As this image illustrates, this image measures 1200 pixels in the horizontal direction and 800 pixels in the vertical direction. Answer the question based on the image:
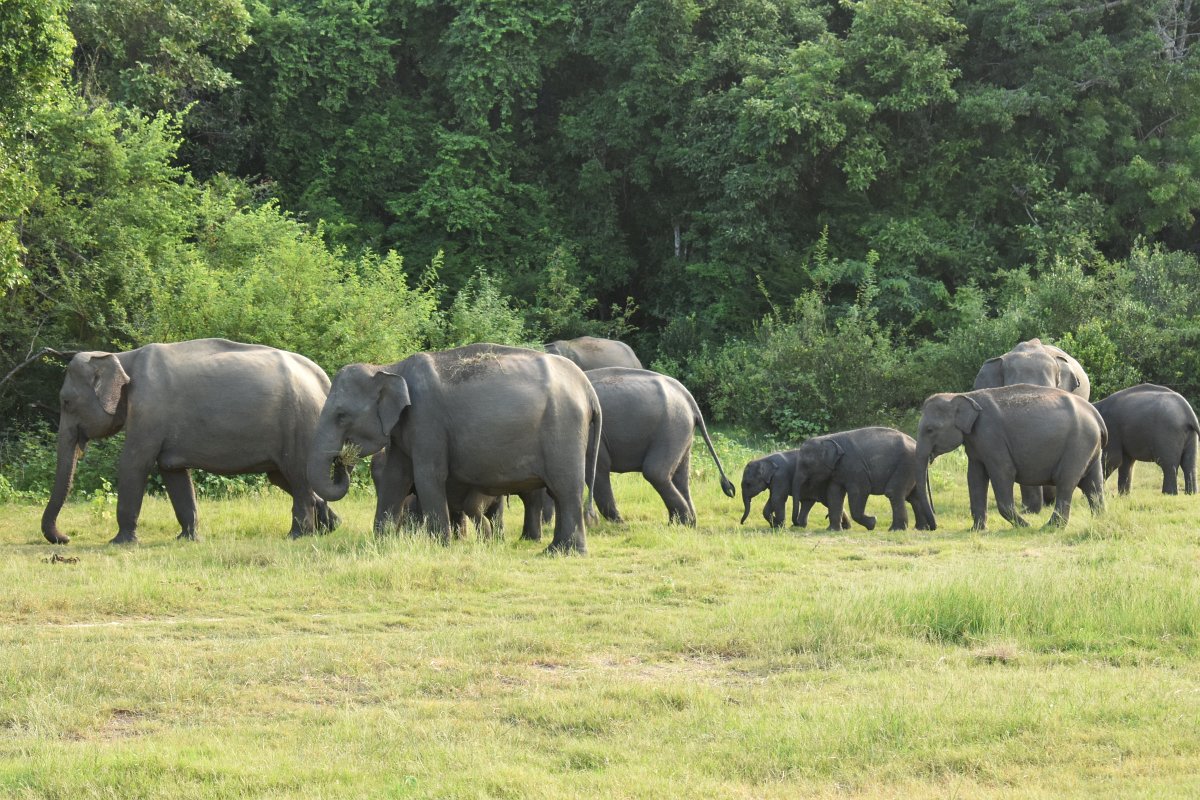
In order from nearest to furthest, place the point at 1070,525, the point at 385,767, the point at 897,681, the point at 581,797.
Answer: the point at 581,797 → the point at 385,767 → the point at 897,681 → the point at 1070,525

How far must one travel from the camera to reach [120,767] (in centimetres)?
636

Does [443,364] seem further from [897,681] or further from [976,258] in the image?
[976,258]

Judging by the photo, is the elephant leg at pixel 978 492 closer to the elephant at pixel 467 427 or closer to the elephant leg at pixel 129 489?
the elephant at pixel 467 427

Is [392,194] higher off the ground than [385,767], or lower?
higher

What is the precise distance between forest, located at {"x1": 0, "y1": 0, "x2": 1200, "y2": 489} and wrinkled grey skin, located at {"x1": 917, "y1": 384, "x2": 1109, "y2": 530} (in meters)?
8.82


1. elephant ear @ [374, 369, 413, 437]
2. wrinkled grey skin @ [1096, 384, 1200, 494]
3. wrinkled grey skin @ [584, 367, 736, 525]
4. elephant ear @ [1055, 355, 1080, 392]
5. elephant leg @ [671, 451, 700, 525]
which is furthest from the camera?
elephant ear @ [1055, 355, 1080, 392]

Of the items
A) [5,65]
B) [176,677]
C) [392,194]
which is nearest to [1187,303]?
[392,194]

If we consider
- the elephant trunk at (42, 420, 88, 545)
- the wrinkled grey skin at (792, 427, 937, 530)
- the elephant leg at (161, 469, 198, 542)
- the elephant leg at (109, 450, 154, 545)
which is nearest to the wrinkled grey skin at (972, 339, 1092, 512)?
the wrinkled grey skin at (792, 427, 937, 530)

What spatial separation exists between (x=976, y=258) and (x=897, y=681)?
23.7 metres

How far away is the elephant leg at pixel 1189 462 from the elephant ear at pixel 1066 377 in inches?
81.4

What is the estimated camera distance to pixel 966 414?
14.5m

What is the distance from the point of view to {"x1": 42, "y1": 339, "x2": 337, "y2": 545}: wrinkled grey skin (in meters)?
13.2

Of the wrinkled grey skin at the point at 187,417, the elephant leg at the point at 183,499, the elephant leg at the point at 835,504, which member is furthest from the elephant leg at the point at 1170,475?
the elephant leg at the point at 183,499

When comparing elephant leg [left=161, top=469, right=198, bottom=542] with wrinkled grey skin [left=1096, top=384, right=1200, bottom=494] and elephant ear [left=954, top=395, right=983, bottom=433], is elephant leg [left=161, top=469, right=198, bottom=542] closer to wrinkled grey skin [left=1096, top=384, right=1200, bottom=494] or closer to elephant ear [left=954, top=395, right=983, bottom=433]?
elephant ear [left=954, top=395, right=983, bottom=433]
